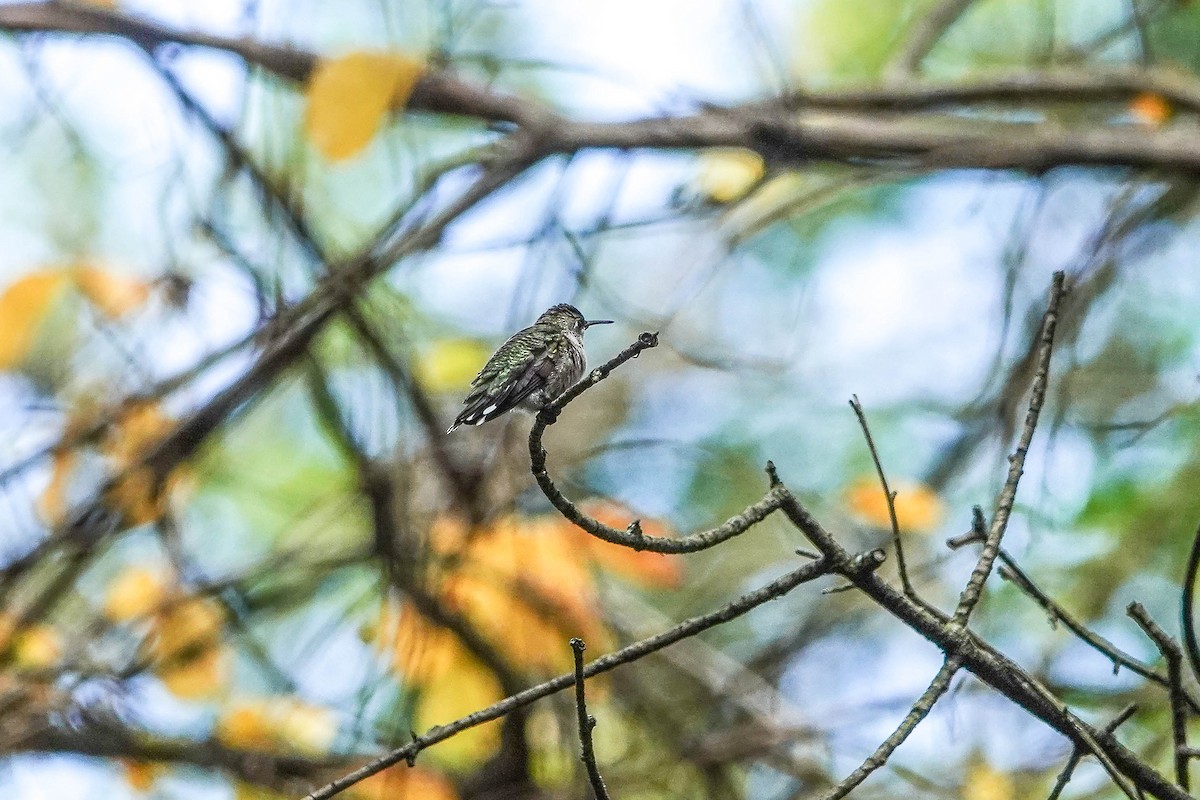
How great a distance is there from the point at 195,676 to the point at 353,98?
131 inches

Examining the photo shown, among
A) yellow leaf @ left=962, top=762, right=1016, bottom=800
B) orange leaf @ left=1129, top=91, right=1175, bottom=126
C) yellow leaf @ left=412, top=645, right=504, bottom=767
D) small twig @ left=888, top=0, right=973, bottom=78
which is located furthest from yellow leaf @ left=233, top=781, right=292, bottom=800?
orange leaf @ left=1129, top=91, right=1175, bottom=126

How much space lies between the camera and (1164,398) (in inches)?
277

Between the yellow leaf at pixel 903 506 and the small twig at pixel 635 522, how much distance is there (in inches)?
165

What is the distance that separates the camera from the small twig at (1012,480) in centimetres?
181

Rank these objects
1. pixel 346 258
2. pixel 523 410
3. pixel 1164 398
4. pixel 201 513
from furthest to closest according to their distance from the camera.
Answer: pixel 201 513, pixel 1164 398, pixel 346 258, pixel 523 410

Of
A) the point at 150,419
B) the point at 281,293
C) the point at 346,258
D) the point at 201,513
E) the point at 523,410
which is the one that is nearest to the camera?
the point at 523,410

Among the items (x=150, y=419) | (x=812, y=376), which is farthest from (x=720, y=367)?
(x=812, y=376)

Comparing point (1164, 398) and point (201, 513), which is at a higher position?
point (201, 513)

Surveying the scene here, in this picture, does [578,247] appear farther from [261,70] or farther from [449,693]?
[449,693]

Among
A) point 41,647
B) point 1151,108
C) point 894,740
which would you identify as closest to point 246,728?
point 41,647

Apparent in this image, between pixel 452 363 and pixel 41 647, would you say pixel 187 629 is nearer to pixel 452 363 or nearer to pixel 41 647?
pixel 41 647

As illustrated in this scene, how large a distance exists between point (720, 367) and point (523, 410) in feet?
4.62

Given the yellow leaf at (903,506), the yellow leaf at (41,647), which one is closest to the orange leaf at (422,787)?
the yellow leaf at (41,647)

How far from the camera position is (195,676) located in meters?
6.04
